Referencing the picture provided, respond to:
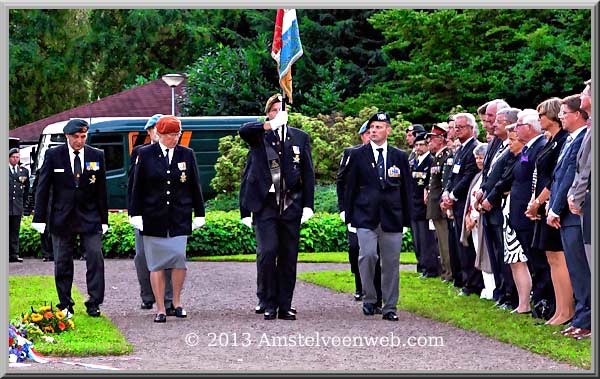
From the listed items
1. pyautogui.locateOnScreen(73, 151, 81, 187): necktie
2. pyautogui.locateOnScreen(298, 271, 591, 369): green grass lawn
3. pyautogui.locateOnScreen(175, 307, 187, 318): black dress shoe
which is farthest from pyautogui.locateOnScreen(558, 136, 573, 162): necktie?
pyautogui.locateOnScreen(73, 151, 81, 187): necktie

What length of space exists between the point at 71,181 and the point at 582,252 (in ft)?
16.8

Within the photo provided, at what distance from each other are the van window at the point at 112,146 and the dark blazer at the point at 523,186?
20.1m

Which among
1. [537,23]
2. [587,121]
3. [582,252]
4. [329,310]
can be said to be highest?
[537,23]

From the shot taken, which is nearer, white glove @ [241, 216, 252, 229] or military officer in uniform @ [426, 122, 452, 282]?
white glove @ [241, 216, 252, 229]

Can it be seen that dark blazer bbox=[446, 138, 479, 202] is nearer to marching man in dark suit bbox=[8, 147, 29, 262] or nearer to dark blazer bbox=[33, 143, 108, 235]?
dark blazer bbox=[33, 143, 108, 235]

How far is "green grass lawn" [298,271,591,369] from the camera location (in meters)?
10.2

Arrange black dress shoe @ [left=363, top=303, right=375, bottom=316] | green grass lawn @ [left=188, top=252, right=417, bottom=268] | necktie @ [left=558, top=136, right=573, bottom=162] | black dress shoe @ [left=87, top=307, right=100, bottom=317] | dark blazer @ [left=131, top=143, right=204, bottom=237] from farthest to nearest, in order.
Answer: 1. green grass lawn @ [left=188, top=252, right=417, bottom=268]
2. black dress shoe @ [left=363, top=303, right=375, bottom=316]
3. black dress shoe @ [left=87, top=307, right=100, bottom=317]
4. dark blazer @ [left=131, top=143, right=204, bottom=237]
5. necktie @ [left=558, top=136, right=573, bottom=162]

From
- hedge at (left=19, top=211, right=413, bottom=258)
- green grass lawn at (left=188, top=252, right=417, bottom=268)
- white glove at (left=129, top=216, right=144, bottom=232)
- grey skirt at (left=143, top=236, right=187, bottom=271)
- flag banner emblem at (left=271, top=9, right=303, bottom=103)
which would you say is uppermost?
flag banner emblem at (left=271, top=9, right=303, bottom=103)

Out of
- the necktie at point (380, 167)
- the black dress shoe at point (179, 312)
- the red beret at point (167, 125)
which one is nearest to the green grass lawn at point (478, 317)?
the necktie at point (380, 167)

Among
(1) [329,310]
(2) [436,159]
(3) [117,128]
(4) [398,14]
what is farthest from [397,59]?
(1) [329,310]

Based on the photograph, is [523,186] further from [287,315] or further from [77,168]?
[77,168]

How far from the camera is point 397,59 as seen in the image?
36.7 metres

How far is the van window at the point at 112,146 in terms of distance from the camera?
3198 cm

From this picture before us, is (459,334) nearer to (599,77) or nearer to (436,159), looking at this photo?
(599,77)
